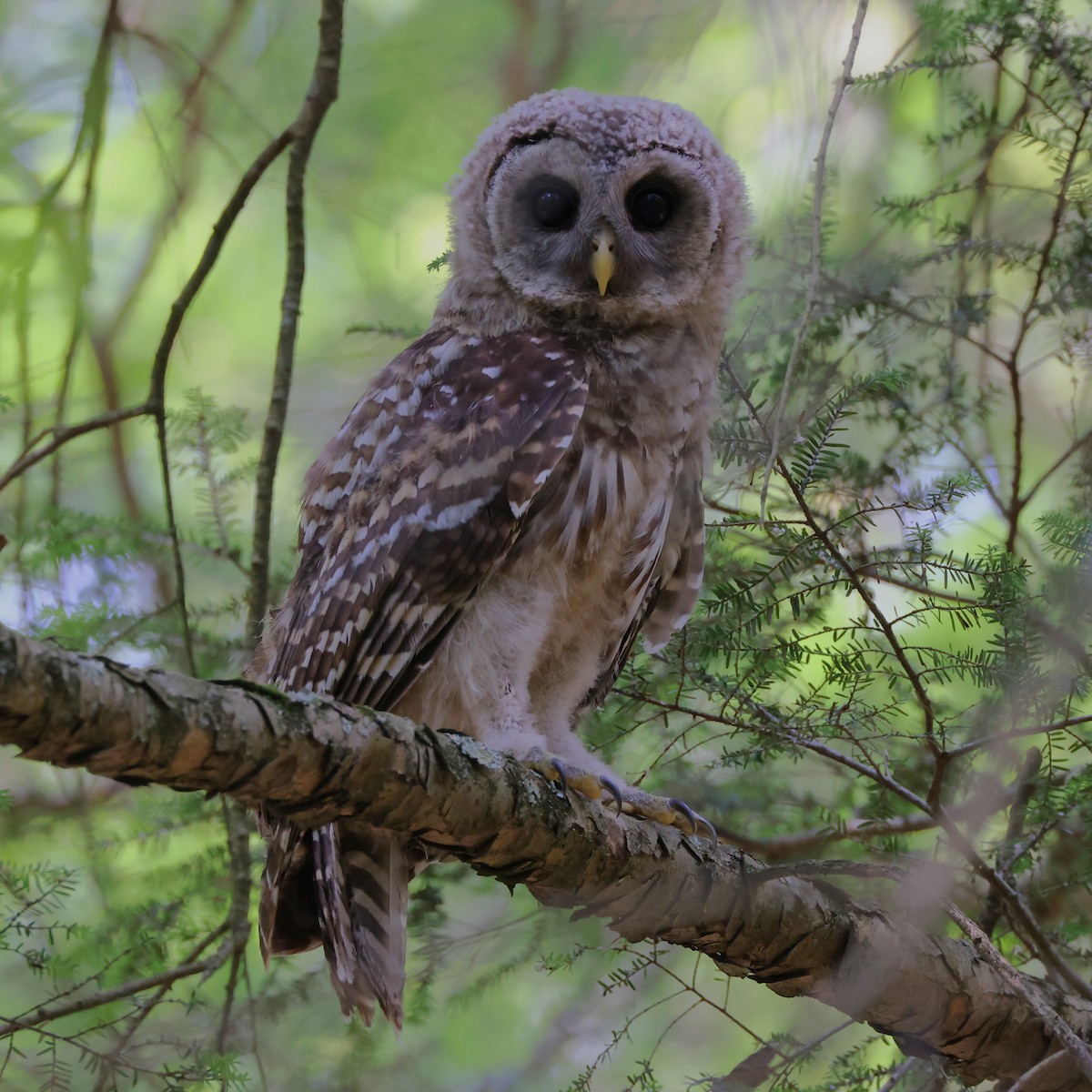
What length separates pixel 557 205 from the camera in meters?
2.89

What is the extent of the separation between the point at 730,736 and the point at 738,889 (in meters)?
0.37

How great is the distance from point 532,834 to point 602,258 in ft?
4.39

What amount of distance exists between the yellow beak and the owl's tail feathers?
132cm

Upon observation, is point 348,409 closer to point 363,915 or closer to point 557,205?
point 557,205

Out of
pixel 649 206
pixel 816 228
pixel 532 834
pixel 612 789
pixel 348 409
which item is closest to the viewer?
pixel 532 834

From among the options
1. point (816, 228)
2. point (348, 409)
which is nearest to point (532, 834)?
point (816, 228)

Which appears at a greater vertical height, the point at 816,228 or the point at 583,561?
the point at 816,228

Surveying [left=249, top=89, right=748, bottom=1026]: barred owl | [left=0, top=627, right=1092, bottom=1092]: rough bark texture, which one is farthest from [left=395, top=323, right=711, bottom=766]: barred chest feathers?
[left=0, top=627, right=1092, bottom=1092]: rough bark texture

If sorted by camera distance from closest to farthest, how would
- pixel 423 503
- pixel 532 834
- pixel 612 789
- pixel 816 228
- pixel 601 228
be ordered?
pixel 532 834 → pixel 816 228 → pixel 612 789 → pixel 423 503 → pixel 601 228

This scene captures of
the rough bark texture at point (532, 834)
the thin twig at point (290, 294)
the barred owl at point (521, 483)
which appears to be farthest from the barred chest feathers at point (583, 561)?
the thin twig at point (290, 294)

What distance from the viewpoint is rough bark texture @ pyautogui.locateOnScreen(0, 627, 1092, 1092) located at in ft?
4.30

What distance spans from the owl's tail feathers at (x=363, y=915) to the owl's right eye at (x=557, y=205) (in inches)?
58.7

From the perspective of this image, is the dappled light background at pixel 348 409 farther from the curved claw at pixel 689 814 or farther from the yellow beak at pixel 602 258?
the yellow beak at pixel 602 258

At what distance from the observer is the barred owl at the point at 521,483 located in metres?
2.51
